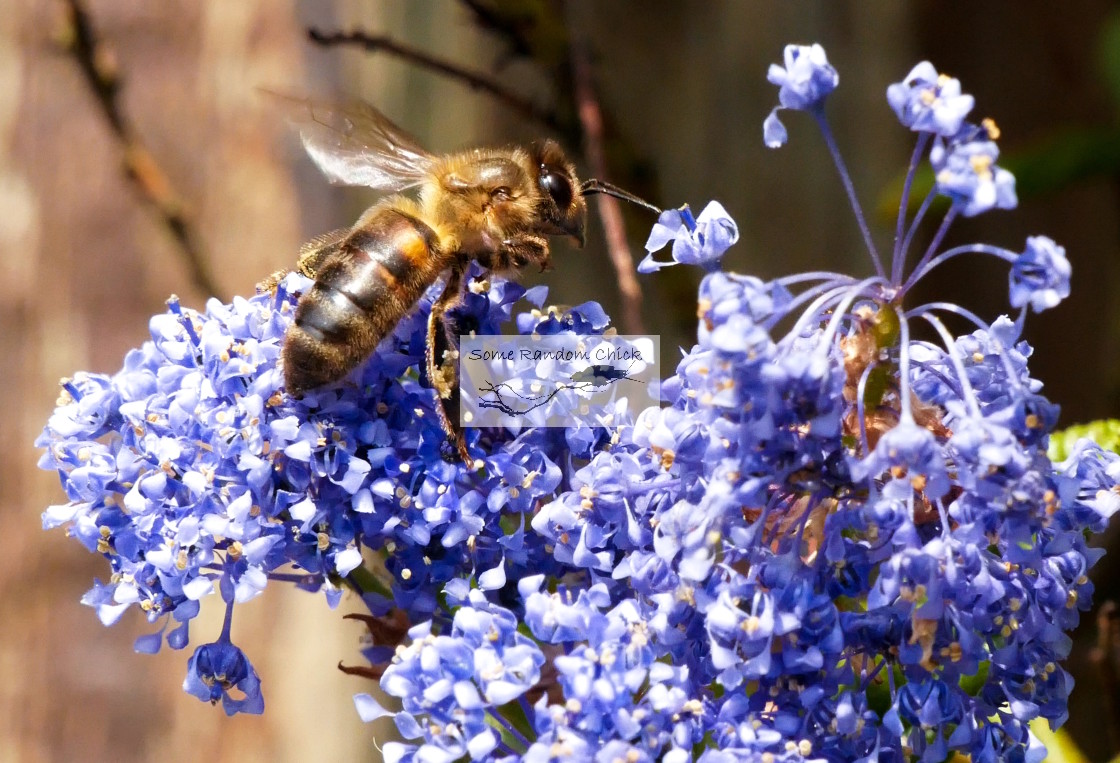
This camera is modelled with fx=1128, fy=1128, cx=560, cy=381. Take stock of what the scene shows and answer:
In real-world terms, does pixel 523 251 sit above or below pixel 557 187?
below

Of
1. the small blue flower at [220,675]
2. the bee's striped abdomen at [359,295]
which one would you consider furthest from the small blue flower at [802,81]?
the small blue flower at [220,675]

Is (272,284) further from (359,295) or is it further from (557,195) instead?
(557,195)

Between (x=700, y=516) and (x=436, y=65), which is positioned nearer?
(x=700, y=516)

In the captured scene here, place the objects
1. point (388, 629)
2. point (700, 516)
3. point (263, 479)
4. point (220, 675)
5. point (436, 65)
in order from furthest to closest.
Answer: point (436, 65) < point (388, 629) < point (220, 675) < point (263, 479) < point (700, 516)

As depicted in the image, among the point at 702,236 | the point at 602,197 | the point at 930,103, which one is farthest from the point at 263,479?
the point at 602,197

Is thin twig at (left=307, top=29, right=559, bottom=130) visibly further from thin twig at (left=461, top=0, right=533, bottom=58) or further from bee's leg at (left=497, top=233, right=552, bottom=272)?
bee's leg at (left=497, top=233, right=552, bottom=272)

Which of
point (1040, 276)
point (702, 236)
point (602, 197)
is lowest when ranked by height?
point (1040, 276)

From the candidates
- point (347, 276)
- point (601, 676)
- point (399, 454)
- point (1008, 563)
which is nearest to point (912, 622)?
point (1008, 563)

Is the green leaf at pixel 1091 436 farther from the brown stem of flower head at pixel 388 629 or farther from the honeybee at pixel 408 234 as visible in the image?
the brown stem of flower head at pixel 388 629
